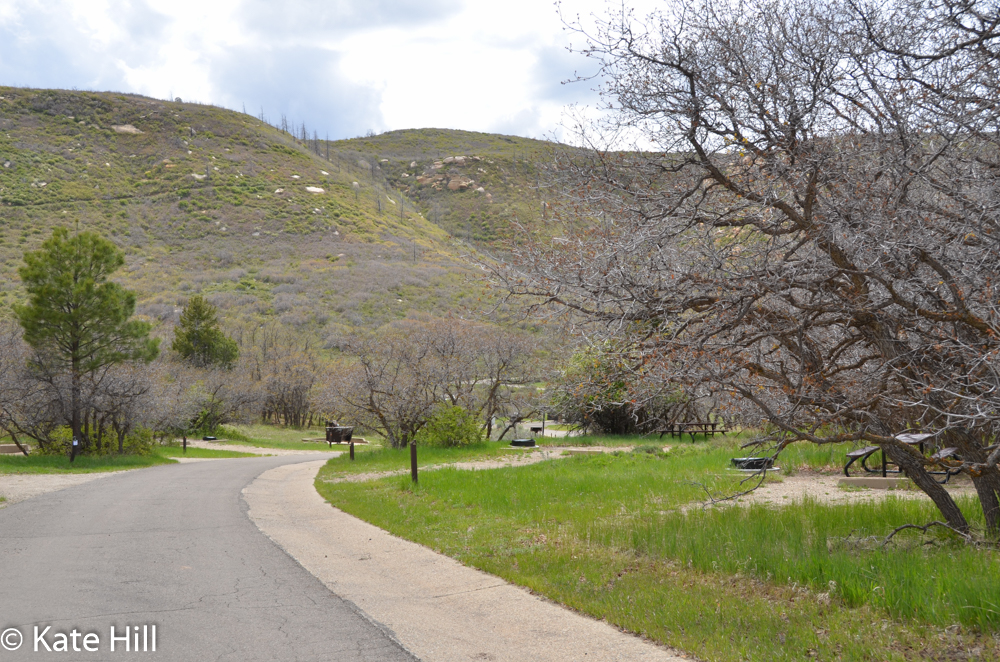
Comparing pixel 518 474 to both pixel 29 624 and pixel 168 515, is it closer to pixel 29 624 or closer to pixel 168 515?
pixel 168 515

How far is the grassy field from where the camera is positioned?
507 cm

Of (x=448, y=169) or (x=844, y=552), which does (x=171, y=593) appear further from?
(x=448, y=169)

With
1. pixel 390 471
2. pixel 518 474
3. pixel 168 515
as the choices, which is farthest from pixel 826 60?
pixel 390 471

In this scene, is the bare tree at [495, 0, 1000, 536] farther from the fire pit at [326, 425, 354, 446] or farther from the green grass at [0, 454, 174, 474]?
the fire pit at [326, 425, 354, 446]

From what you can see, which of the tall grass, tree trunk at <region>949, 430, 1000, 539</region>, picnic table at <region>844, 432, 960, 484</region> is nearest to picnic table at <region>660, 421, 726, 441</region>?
picnic table at <region>844, 432, 960, 484</region>

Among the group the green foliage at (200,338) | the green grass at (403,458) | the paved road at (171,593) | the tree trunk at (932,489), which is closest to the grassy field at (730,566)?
the tree trunk at (932,489)

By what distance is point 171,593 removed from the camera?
692cm

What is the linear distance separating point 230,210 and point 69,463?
55010mm

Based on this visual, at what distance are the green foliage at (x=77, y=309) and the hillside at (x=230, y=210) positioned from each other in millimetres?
21346

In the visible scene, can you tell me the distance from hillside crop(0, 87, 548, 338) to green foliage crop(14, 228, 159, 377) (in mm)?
21346

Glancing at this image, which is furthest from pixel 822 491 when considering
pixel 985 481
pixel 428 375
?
pixel 428 375

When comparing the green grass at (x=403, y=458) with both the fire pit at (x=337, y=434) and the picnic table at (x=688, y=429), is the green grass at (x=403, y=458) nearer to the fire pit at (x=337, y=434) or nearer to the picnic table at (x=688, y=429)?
the picnic table at (x=688, y=429)

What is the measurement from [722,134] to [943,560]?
4422 millimetres

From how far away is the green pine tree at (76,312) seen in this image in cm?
2503
